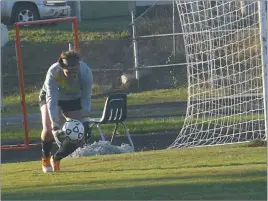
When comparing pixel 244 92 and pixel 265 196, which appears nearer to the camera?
pixel 265 196

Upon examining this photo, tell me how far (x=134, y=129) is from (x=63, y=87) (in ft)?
26.3

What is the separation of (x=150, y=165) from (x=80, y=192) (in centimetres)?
257

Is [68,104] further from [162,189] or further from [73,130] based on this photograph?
[162,189]

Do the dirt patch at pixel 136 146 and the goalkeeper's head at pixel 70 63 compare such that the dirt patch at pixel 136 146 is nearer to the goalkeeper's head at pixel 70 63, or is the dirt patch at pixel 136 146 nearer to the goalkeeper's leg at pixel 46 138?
the goalkeeper's leg at pixel 46 138

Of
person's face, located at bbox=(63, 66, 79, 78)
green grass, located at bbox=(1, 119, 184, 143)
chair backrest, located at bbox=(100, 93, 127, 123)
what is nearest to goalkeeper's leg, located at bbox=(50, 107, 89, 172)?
person's face, located at bbox=(63, 66, 79, 78)

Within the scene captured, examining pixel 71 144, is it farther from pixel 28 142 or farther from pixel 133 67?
pixel 133 67

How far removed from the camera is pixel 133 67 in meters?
27.6

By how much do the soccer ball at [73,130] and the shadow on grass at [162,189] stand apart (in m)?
1.15

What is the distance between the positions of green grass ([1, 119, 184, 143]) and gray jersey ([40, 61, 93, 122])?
7.13 metres

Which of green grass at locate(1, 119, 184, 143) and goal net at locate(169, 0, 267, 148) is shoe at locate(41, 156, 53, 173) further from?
green grass at locate(1, 119, 184, 143)

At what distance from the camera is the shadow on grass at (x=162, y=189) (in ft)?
30.1

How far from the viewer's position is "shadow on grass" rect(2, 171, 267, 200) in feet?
30.1

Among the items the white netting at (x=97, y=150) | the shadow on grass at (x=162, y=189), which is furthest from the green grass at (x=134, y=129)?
the shadow on grass at (x=162, y=189)

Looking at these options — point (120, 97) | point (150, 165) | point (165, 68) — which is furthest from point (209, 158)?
point (165, 68)
